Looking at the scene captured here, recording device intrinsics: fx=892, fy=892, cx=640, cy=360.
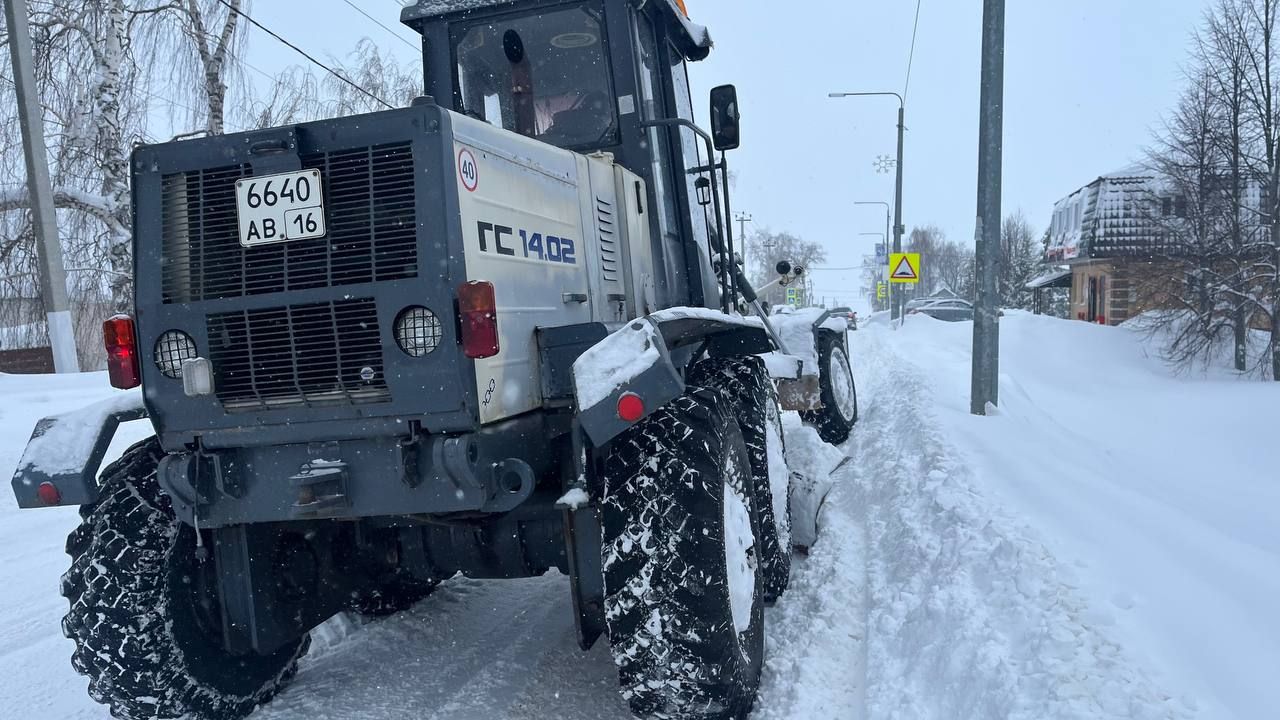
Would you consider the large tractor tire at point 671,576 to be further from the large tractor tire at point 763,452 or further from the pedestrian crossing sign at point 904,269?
the pedestrian crossing sign at point 904,269

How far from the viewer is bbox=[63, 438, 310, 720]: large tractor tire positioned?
324 centimetres

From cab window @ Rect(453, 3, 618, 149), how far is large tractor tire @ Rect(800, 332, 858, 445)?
4.64 metres

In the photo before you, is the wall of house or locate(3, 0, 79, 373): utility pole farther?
the wall of house

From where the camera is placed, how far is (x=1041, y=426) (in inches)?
385

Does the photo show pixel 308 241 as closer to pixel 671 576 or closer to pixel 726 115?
pixel 671 576

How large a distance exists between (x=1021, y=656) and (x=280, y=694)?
308 cm

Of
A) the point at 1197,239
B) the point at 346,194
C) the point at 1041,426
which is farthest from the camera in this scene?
the point at 1197,239

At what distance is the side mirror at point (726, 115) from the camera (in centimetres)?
472

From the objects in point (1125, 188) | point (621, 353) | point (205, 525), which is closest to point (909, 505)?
point (621, 353)

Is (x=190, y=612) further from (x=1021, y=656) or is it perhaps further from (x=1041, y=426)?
(x=1041, y=426)

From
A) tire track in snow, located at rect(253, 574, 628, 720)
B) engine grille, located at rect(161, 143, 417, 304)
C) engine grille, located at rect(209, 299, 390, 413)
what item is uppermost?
engine grille, located at rect(161, 143, 417, 304)

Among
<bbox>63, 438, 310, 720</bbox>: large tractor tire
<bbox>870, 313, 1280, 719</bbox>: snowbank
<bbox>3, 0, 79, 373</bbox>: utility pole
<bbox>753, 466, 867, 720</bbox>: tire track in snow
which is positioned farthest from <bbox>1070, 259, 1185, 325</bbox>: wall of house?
<bbox>63, 438, 310, 720</bbox>: large tractor tire

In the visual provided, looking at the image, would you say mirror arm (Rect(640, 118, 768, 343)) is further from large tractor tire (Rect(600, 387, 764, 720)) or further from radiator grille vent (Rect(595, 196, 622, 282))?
large tractor tire (Rect(600, 387, 764, 720))

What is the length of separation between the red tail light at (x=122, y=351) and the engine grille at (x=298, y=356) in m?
0.38
